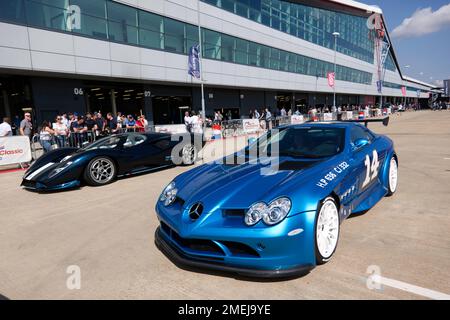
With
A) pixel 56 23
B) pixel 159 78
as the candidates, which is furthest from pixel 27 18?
pixel 159 78

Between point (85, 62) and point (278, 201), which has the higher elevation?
point (85, 62)

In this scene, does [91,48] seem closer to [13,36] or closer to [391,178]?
[13,36]

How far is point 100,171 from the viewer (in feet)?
22.0

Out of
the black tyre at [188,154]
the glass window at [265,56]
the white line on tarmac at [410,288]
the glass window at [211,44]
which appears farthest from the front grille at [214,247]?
the glass window at [265,56]

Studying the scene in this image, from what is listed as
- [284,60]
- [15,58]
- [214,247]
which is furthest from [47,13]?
[284,60]

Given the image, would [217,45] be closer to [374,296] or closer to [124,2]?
[124,2]

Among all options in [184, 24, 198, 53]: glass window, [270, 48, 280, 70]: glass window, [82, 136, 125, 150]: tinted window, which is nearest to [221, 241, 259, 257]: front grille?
[82, 136, 125, 150]: tinted window

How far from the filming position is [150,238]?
368cm

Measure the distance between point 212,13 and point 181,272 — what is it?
948 inches

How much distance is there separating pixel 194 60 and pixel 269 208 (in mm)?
17654

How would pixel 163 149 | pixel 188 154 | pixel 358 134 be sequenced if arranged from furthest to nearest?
pixel 188 154 < pixel 163 149 < pixel 358 134

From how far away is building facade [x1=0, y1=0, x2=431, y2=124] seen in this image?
1415 centimetres

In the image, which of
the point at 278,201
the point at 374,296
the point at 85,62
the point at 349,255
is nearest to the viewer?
the point at 374,296

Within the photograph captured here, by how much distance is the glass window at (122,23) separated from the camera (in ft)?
55.1
